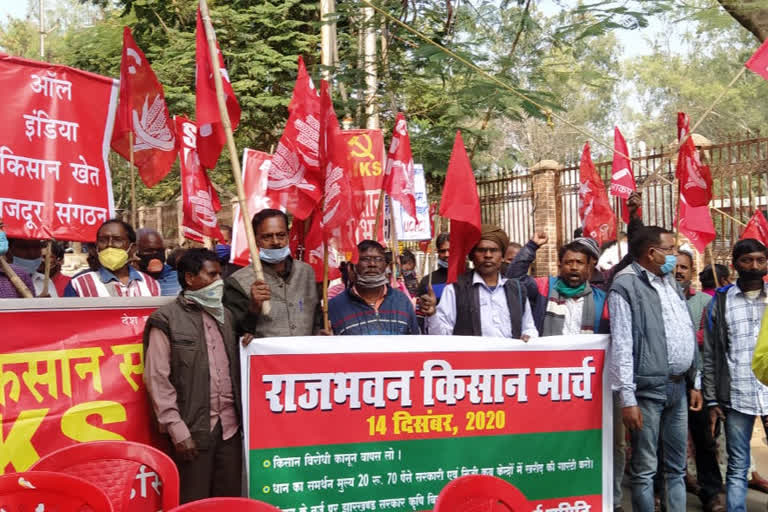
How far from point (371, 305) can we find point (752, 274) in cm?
224

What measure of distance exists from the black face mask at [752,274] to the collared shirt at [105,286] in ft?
11.3

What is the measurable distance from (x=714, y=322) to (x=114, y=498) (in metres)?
3.59

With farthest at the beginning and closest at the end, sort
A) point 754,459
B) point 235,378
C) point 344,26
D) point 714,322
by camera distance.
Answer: point 344,26 → point 754,459 → point 714,322 → point 235,378

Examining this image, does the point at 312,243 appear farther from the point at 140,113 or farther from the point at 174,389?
the point at 140,113

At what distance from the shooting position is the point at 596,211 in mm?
9602

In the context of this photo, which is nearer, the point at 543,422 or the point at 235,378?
the point at 235,378

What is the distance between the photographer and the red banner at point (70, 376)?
4035mm

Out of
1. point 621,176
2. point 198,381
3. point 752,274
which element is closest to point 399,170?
point 752,274

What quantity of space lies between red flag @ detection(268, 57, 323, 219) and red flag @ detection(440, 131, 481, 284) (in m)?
0.76

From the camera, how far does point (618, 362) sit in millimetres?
4727

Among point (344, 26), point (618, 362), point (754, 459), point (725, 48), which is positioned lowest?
point (754, 459)

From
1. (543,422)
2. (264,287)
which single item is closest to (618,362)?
(543,422)

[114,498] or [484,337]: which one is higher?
[484,337]

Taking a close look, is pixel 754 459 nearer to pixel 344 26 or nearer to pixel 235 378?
pixel 235 378
